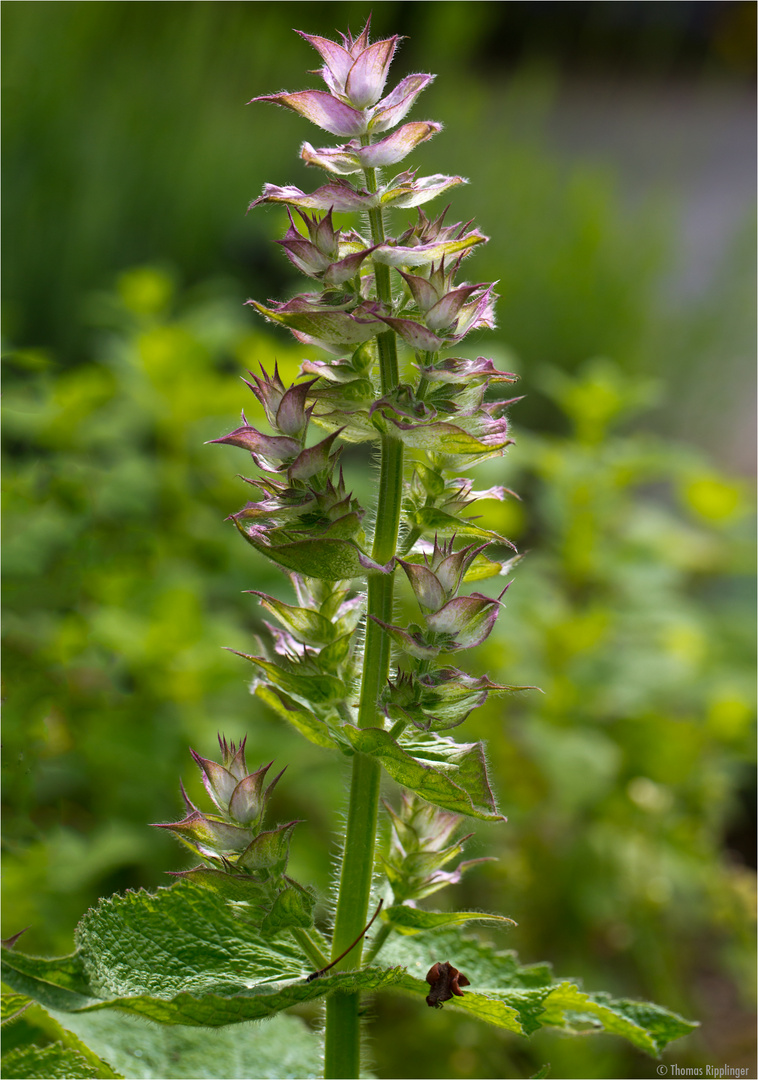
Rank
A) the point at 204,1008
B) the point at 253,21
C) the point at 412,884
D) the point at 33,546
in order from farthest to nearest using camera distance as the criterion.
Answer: the point at 253,21 < the point at 33,546 < the point at 412,884 < the point at 204,1008

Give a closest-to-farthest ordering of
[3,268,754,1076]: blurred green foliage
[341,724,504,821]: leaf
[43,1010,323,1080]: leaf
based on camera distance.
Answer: [341,724,504,821]: leaf, [43,1010,323,1080]: leaf, [3,268,754,1076]: blurred green foliage

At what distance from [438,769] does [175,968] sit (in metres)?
0.24

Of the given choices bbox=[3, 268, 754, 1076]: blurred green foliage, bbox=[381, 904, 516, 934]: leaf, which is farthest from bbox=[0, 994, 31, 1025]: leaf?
bbox=[3, 268, 754, 1076]: blurred green foliage

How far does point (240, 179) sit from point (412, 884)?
3797 mm

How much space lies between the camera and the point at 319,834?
1.70 m

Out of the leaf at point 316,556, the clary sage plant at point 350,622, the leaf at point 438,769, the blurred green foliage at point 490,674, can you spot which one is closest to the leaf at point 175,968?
the clary sage plant at point 350,622

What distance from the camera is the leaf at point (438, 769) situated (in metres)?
0.61

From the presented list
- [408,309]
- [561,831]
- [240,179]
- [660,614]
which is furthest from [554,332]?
[408,309]

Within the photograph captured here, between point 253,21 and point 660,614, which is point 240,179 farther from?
point 660,614

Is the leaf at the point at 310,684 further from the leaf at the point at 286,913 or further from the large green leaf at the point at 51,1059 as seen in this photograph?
the large green leaf at the point at 51,1059

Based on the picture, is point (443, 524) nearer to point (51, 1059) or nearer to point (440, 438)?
point (440, 438)

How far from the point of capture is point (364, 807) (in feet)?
2.22

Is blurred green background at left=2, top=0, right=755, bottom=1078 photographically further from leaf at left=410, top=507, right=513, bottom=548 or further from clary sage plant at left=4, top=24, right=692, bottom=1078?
leaf at left=410, top=507, right=513, bottom=548

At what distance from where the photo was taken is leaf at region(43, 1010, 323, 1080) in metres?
0.79
